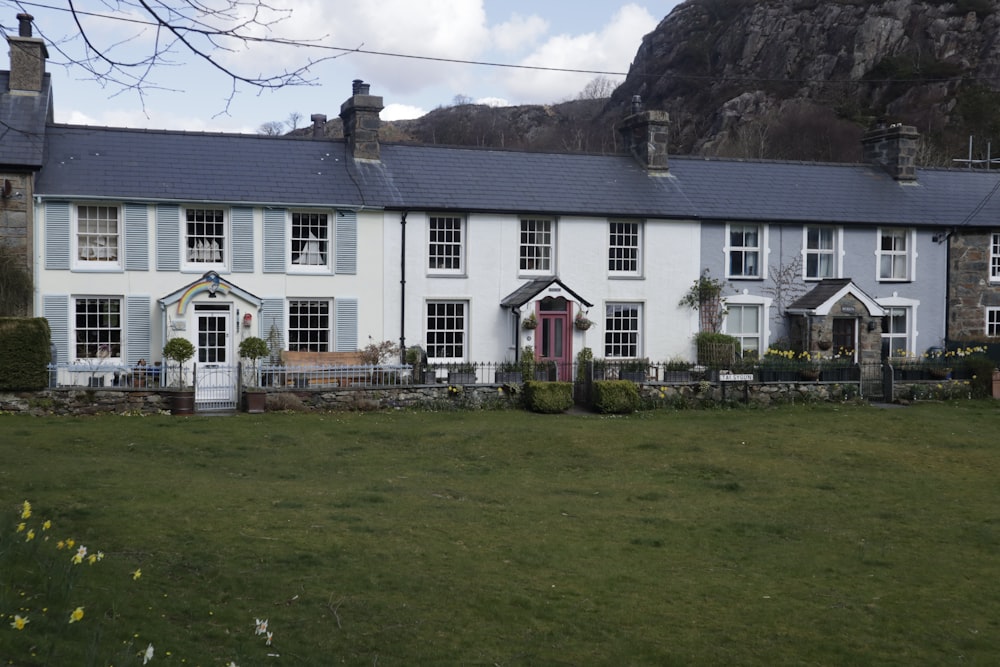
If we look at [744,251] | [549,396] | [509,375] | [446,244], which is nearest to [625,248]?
[744,251]

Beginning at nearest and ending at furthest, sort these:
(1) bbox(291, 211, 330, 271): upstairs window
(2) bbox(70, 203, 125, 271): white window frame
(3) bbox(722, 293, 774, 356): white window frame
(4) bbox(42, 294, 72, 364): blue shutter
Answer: (4) bbox(42, 294, 72, 364): blue shutter < (2) bbox(70, 203, 125, 271): white window frame < (1) bbox(291, 211, 330, 271): upstairs window < (3) bbox(722, 293, 774, 356): white window frame

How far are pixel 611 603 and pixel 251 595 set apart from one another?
11.3 ft

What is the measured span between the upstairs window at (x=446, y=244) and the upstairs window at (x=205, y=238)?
5523mm

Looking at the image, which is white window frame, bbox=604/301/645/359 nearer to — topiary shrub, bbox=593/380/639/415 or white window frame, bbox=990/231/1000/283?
topiary shrub, bbox=593/380/639/415

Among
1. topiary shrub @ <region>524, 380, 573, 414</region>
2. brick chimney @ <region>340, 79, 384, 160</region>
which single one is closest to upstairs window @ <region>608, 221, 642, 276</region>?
topiary shrub @ <region>524, 380, 573, 414</region>

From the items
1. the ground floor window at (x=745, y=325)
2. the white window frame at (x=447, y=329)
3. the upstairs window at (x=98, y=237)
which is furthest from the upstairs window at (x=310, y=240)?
the ground floor window at (x=745, y=325)

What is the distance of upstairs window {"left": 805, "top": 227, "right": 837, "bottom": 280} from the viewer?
30734 mm

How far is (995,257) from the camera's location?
106 ft

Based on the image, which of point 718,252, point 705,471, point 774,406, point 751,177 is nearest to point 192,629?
point 705,471

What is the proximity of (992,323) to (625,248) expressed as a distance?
12.9 meters

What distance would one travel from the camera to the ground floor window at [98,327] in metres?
24.3

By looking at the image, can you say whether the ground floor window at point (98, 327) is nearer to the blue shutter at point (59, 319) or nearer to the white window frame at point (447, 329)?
the blue shutter at point (59, 319)

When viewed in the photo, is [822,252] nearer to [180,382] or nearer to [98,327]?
[180,382]

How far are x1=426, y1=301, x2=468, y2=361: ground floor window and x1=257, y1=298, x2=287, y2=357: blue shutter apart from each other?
3.98 metres
